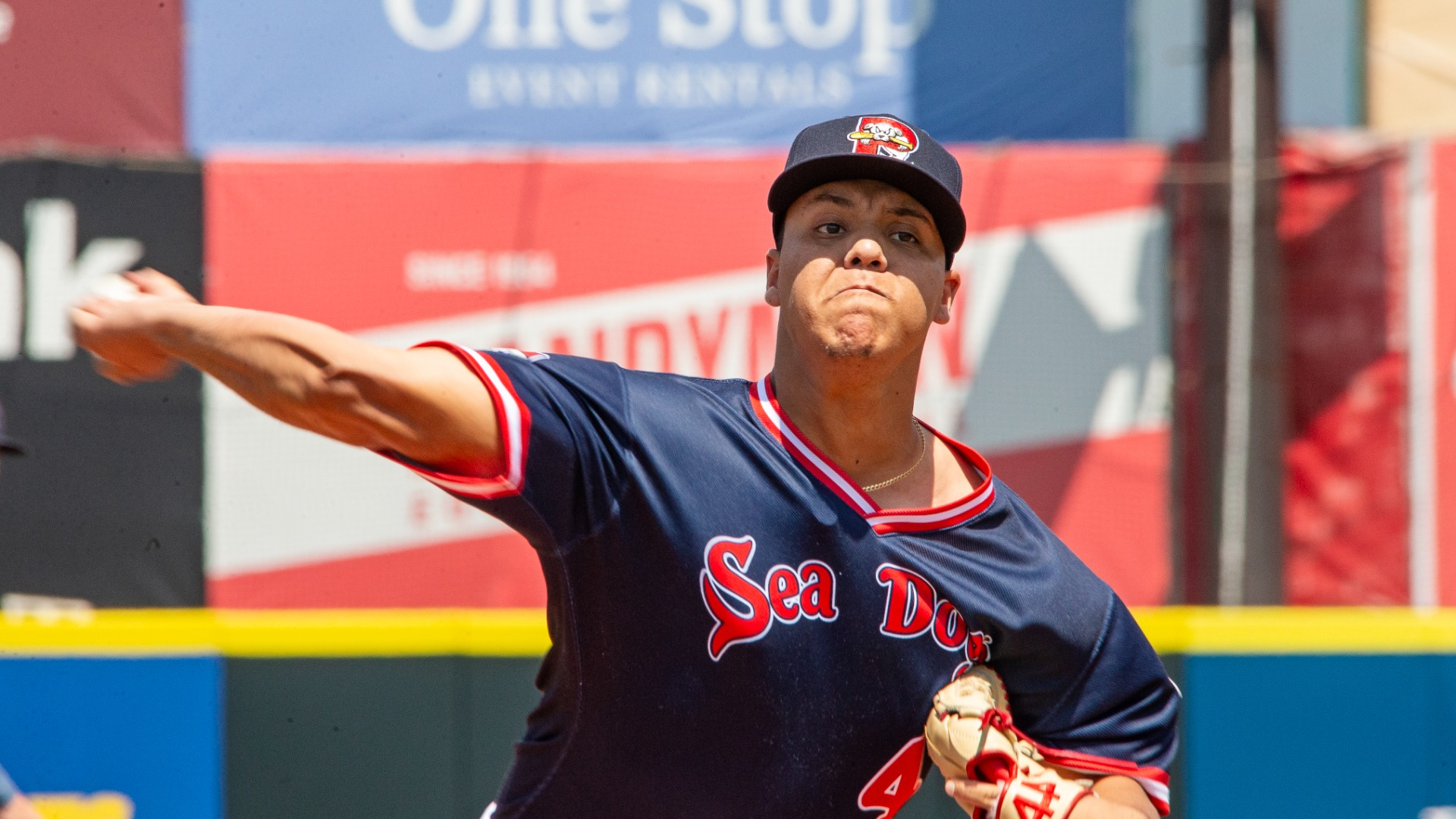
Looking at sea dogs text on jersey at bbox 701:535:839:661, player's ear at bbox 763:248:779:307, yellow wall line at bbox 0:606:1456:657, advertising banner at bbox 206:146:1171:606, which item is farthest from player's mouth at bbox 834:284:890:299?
advertising banner at bbox 206:146:1171:606

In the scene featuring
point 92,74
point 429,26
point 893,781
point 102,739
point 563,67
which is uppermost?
point 429,26

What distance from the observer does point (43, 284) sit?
740cm

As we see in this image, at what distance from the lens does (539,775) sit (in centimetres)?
249

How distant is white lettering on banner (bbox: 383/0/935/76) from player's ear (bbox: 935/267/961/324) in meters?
5.60

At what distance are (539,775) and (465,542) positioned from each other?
516 cm

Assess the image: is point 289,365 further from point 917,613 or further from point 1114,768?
point 1114,768

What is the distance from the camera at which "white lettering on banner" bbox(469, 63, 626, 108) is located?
26.3ft

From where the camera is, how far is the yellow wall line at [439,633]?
4516 mm

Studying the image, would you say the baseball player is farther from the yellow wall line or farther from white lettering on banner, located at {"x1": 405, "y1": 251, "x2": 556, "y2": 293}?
white lettering on banner, located at {"x1": 405, "y1": 251, "x2": 556, "y2": 293}

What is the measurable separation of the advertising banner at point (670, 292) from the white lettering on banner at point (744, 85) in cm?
38

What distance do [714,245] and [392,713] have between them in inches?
157

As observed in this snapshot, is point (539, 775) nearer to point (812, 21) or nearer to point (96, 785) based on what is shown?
point (96, 785)

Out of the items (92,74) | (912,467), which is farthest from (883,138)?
(92,74)

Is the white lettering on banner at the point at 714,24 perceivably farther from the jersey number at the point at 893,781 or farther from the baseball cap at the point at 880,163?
the jersey number at the point at 893,781
